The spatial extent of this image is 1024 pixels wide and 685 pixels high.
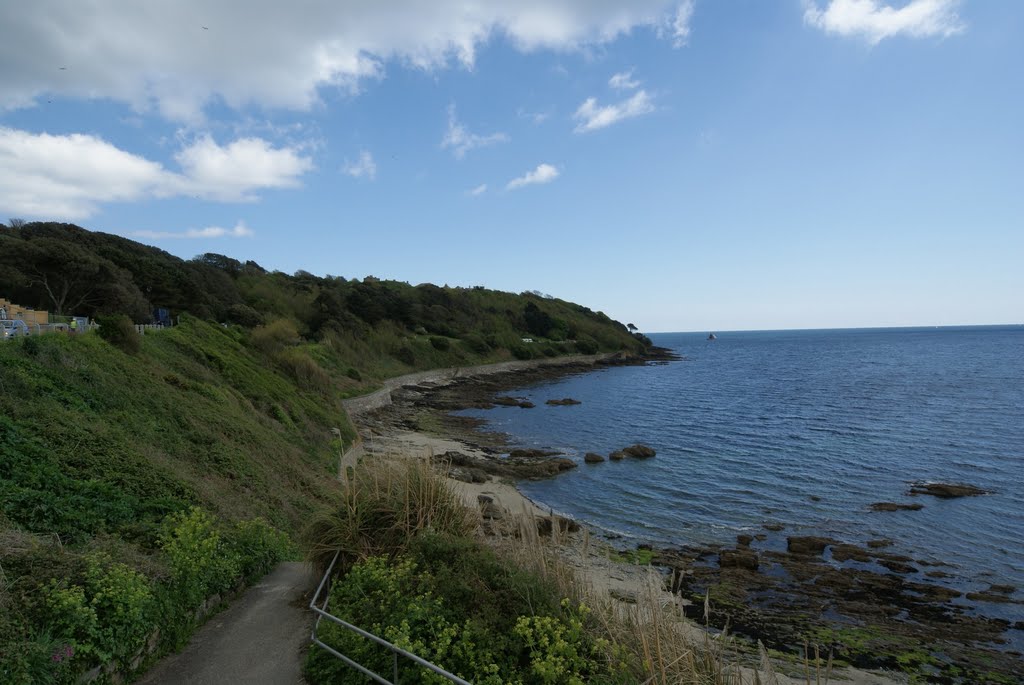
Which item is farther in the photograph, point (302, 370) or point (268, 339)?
point (268, 339)

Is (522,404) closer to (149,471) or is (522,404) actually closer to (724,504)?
(724,504)

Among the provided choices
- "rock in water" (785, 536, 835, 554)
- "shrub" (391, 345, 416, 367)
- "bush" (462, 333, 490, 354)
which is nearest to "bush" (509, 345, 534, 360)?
"bush" (462, 333, 490, 354)

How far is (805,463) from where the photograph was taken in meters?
27.6

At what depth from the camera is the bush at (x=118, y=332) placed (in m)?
17.4

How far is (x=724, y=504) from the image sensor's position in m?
21.3

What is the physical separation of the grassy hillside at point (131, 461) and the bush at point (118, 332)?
0.13 ft

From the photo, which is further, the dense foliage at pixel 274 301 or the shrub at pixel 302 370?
the shrub at pixel 302 370


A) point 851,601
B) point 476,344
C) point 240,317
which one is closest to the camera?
point 851,601

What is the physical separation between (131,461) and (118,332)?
30.9ft

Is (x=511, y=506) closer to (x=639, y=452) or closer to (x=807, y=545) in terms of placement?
(x=807, y=545)

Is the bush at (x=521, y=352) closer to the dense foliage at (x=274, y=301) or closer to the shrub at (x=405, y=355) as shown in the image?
the dense foliage at (x=274, y=301)

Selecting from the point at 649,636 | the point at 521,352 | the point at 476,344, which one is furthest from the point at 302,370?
the point at 521,352

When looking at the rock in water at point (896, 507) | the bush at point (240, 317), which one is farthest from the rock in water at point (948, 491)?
the bush at point (240, 317)

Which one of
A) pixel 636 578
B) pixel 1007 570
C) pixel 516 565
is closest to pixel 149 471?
pixel 516 565
